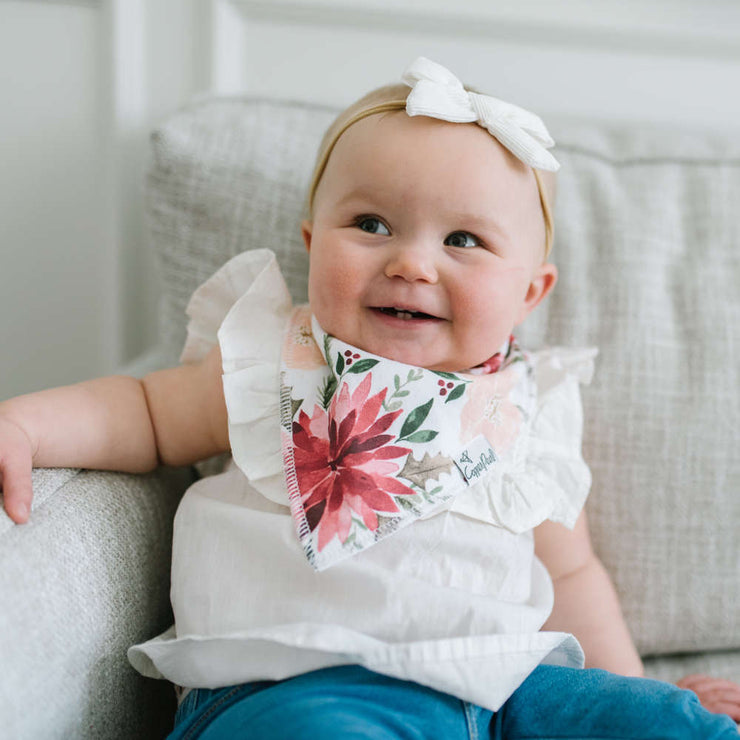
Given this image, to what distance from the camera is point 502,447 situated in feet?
2.63

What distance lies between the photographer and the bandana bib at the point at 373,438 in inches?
28.2

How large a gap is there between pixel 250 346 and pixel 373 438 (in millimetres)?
182

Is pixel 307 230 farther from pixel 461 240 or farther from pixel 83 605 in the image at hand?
pixel 83 605

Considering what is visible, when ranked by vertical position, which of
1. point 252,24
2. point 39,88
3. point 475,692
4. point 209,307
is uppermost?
point 252,24

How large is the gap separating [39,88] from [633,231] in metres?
0.93

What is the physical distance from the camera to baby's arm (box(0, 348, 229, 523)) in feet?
2.36

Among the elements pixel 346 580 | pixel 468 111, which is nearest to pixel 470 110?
pixel 468 111

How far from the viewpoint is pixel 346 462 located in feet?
2.44

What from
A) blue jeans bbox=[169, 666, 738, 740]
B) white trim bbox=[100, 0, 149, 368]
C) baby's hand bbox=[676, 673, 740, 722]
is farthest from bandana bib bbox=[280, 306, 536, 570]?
white trim bbox=[100, 0, 149, 368]

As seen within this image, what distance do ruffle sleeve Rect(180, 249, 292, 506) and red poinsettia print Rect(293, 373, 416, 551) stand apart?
39 mm

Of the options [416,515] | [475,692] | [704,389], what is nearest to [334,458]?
[416,515]

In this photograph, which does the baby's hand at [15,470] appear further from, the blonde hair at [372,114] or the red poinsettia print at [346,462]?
the blonde hair at [372,114]

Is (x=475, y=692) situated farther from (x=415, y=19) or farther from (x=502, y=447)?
(x=415, y=19)

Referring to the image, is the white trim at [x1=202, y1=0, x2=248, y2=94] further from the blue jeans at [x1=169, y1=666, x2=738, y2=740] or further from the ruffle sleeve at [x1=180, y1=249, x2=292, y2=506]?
the blue jeans at [x1=169, y1=666, x2=738, y2=740]
